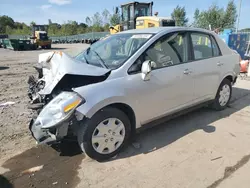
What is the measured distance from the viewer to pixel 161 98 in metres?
3.47

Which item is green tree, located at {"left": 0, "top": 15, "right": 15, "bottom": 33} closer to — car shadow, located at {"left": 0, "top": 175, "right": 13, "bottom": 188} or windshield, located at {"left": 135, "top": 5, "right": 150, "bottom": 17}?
windshield, located at {"left": 135, "top": 5, "right": 150, "bottom": 17}

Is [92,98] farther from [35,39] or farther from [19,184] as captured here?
[35,39]

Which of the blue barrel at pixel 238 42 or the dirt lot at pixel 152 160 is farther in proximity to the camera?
the blue barrel at pixel 238 42

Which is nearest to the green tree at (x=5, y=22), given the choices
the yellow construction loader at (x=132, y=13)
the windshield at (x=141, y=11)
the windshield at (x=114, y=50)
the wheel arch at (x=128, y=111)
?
the yellow construction loader at (x=132, y=13)

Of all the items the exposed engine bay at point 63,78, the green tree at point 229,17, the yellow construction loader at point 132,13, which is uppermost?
the green tree at point 229,17

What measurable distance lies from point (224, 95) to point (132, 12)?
11245 mm

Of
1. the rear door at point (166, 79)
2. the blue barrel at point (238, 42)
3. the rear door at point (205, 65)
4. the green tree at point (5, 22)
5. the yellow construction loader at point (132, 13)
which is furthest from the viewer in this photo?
the green tree at point (5, 22)

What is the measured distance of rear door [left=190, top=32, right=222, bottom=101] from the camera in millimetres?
4027

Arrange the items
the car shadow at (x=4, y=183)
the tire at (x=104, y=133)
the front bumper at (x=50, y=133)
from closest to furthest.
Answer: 1. the car shadow at (x=4, y=183)
2. the front bumper at (x=50, y=133)
3. the tire at (x=104, y=133)

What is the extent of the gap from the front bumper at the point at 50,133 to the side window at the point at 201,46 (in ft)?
8.57

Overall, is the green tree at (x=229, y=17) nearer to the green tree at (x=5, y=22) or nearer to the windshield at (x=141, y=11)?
the windshield at (x=141, y=11)

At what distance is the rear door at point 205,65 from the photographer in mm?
4027

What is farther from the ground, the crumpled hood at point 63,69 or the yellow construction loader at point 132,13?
the yellow construction loader at point 132,13

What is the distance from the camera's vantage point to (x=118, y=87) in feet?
9.75
